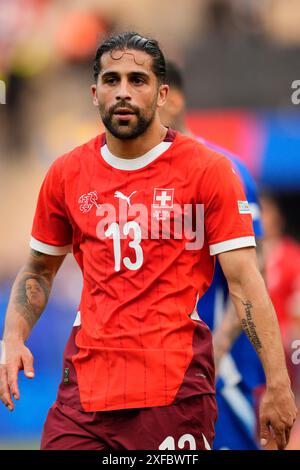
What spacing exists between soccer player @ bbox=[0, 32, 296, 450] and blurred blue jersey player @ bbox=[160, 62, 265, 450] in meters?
1.51

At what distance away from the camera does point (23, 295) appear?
5770 mm

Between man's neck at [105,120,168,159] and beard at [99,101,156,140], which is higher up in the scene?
beard at [99,101,156,140]

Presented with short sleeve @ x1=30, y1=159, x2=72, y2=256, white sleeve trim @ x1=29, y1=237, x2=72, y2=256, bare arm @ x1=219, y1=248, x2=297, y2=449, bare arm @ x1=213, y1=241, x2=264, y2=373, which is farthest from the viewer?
bare arm @ x1=213, y1=241, x2=264, y2=373

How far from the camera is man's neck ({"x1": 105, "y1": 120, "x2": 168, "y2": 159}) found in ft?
18.2

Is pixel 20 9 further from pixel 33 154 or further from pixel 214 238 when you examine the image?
pixel 214 238

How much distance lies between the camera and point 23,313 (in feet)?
18.8

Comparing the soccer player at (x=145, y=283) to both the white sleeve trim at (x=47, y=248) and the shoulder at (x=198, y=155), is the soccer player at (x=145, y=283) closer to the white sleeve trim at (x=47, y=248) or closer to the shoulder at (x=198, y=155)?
the shoulder at (x=198, y=155)

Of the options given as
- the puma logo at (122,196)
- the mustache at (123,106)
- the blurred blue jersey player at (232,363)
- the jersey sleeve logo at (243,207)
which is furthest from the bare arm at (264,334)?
the blurred blue jersey player at (232,363)

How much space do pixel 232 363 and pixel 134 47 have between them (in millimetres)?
2528

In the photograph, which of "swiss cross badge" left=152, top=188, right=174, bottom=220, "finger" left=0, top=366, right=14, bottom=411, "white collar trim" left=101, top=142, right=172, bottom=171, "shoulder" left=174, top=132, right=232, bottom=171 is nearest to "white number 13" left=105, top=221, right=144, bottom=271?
"swiss cross badge" left=152, top=188, right=174, bottom=220

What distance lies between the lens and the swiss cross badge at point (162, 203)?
5395 millimetres

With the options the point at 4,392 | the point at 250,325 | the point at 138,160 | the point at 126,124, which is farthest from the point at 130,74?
the point at 4,392

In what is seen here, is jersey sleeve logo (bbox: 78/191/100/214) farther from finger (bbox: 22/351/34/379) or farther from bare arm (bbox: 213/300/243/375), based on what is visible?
bare arm (bbox: 213/300/243/375)
